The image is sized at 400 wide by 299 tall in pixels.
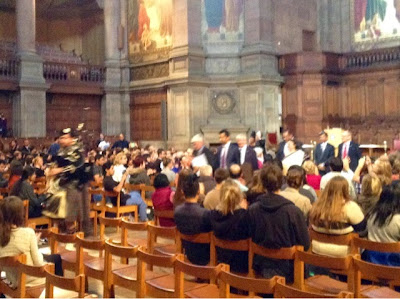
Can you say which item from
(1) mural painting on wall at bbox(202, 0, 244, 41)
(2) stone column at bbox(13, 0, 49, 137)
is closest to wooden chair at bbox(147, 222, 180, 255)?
(1) mural painting on wall at bbox(202, 0, 244, 41)

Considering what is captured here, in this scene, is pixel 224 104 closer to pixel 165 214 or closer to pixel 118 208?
pixel 118 208

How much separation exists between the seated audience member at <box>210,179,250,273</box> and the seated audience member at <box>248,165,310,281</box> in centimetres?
12

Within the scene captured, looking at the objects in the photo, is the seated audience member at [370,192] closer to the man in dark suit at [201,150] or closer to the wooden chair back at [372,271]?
the wooden chair back at [372,271]

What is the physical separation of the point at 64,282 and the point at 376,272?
1992 mm

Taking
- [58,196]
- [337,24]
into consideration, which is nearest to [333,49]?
[337,24]

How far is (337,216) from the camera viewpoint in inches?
163

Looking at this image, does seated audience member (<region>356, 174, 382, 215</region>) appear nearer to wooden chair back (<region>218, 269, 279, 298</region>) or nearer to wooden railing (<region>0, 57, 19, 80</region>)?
wooden chair back (<region>218, 269, 279, 298</region>)

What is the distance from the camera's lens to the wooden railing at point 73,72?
18641mm

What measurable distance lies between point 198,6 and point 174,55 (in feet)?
6.27

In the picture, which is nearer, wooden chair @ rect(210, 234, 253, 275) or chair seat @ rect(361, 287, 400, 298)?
chair seat @ rect(361, 287, 400, 298)

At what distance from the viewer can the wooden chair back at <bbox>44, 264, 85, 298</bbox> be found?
10.1 feet

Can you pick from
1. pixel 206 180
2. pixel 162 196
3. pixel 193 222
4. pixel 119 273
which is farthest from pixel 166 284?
pixel 206 180

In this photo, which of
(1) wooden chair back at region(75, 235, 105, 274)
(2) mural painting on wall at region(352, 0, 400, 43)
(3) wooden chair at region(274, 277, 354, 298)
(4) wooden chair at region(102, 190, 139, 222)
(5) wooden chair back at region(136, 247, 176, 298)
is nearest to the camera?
(3) wooden chair at region(274, 277, 354, 298)

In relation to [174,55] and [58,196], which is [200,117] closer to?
[174,55]
